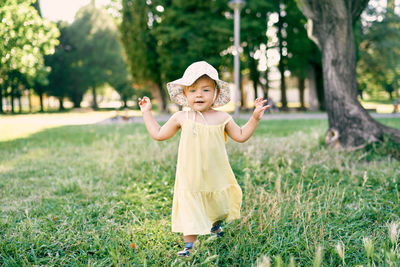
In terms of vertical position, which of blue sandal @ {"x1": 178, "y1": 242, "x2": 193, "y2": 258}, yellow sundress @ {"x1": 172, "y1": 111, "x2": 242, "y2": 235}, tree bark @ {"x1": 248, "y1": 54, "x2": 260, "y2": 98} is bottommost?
blue sandal @ {"x1": 178, "y1": 242, "x2": 193, "y2": 258}

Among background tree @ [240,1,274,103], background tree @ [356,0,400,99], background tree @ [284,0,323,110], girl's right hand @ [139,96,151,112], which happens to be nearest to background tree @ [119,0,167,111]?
background tree @ [240,1,274,103]

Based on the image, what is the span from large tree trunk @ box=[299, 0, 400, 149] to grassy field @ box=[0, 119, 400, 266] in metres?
0.56

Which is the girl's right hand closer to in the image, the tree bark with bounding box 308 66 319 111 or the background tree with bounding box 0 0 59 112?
the background tree with bounding box 0 0 59 112

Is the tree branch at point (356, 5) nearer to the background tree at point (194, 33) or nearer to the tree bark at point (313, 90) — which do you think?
the background tree at point (194, 33)

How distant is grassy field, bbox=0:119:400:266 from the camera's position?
8.66ft

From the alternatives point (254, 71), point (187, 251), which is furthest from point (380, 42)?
point (187, 251)

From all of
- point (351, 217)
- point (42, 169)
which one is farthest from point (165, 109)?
point (351, 217)

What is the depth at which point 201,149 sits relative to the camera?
8.80ft

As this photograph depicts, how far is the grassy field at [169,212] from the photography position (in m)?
2.64

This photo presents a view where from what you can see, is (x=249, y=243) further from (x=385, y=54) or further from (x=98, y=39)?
(x=98, y=39)

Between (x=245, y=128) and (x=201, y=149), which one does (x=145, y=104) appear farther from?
(x=245, y=128)

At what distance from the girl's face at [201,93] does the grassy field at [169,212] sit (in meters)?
1.10

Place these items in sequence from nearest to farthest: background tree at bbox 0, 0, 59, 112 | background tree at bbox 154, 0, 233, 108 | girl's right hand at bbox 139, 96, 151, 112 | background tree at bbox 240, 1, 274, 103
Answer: girl's right hand at bbox 139, 96, 151, 112
background tree at bbox 0, 0, 59, 112
background tree at bbox 154, 0, 233, 108
background tree at bbox 240, 1, 274, 103

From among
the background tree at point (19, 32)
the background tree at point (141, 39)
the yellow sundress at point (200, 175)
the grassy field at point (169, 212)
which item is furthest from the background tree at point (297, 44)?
the yellow sundress at point (200, 175)
